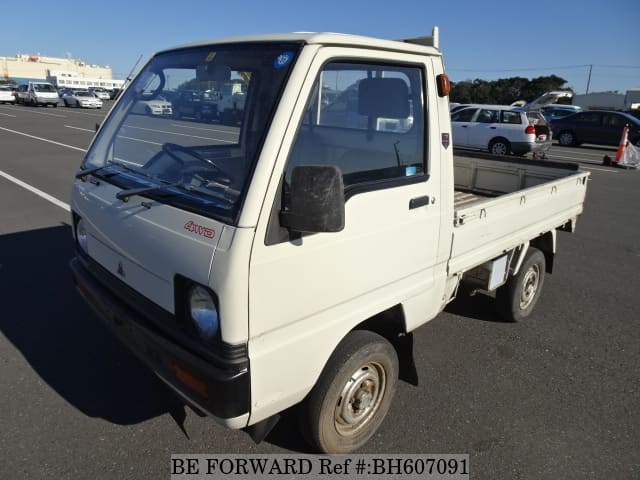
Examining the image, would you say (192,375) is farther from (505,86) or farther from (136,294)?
(505,86)

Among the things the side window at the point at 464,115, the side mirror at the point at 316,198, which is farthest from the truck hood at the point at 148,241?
the side window at the point at 464,115

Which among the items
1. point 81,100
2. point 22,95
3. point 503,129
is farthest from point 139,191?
point 22,95

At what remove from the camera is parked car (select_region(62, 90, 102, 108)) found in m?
36.0

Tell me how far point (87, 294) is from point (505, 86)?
59.8 m

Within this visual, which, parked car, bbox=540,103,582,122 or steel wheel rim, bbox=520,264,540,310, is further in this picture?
parked car, bbox=540,103,582,122

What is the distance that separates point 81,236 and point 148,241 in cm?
106

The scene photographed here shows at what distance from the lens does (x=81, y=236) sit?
9.62 feet

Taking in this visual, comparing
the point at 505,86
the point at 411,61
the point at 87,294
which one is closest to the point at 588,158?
the point at 411,61

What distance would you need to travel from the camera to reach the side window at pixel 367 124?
86.6 inches

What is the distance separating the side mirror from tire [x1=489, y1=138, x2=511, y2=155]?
14199 mm

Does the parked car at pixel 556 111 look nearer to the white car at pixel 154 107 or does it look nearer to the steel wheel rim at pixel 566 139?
the steel wheel rim at pixel 566 139

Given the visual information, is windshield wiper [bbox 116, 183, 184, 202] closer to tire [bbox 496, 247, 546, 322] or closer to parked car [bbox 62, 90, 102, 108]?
tire [bbox 496, 247, 546, 322]

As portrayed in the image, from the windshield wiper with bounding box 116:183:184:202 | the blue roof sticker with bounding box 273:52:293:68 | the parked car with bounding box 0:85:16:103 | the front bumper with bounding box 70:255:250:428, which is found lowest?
the front bumper with bounding box 70:255:250:428

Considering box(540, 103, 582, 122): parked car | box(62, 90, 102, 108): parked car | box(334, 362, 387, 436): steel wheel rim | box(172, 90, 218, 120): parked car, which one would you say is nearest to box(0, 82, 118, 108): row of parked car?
box(62, 90, 102, 108): parked car
